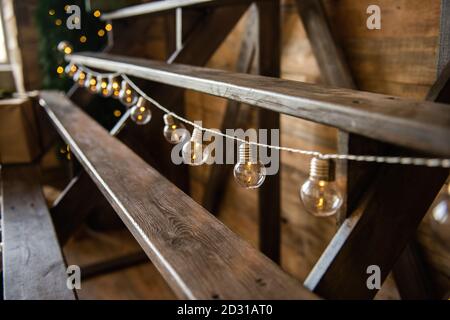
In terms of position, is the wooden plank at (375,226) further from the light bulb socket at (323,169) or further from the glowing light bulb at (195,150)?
the glowing light bulb at (195,150)

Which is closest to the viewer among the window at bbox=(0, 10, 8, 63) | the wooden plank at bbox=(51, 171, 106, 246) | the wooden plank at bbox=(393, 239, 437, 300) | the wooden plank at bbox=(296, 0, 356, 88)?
the wooden plank at bbox=(393, 239, 437, 300)

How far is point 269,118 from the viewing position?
2396 millimetres

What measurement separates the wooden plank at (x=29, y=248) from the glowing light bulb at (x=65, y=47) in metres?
1.82

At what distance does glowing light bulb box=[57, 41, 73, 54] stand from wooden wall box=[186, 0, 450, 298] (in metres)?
1.43

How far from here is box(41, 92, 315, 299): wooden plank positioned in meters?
0.87

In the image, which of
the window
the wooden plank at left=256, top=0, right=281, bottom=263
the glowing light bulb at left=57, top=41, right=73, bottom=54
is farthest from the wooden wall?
the window

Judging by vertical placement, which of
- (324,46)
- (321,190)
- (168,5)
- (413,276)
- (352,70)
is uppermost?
(168,5)

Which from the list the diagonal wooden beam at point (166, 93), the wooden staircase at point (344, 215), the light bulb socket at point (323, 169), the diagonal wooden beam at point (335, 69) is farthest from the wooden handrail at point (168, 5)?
the light bulb socket at point (323, 169)

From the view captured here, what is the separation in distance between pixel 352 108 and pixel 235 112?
209cm

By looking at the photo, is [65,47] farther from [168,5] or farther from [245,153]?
[245,153]

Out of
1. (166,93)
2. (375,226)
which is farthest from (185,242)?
(166,93)

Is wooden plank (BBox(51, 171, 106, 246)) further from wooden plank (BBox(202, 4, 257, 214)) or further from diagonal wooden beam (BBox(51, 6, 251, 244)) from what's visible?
wooden plank (BBox(202, 4, 257, 214))
